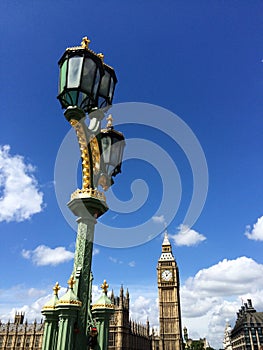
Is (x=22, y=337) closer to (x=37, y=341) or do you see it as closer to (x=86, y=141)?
(x=37, y=341)

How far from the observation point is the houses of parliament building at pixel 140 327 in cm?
8231

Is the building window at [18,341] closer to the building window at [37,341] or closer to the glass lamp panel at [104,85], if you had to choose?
the building window at [37,341]

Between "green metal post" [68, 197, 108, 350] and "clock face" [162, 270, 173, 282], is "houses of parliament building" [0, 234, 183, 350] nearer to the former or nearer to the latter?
"clock face" [162, 270, 173, 282]

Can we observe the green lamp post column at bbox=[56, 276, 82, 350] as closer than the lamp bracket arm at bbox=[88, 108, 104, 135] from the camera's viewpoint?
Yes

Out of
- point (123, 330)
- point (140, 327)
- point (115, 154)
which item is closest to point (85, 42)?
point (115, 154)

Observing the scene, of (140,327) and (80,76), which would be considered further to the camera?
(140,327)

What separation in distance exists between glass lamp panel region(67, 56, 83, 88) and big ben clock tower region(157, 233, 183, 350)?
341ft

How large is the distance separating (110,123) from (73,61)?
138 inches

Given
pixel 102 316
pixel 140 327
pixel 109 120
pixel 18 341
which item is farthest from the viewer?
pixel 140 327

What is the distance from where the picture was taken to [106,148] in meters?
13.9

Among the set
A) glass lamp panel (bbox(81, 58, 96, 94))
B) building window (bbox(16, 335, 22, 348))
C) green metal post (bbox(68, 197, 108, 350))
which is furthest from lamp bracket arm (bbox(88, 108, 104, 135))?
building window (bbox(16, 335, 22, 348))

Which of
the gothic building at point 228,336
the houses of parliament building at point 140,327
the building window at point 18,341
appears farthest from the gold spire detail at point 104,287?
the gothic building at point 228,336

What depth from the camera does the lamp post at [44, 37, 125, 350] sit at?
37.6 ft

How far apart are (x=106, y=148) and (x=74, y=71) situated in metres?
3.52
